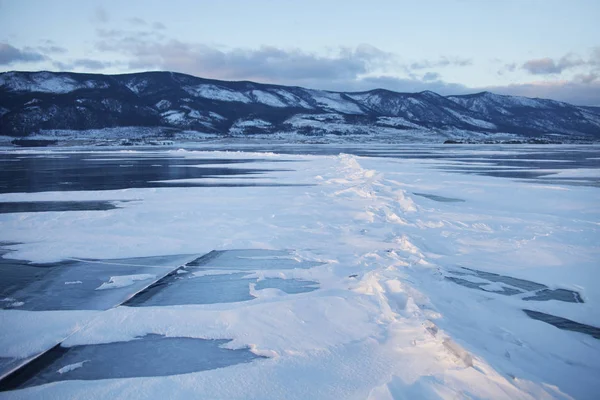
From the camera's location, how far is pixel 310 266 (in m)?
6.48

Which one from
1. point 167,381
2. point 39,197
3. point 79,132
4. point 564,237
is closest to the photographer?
point 167,381

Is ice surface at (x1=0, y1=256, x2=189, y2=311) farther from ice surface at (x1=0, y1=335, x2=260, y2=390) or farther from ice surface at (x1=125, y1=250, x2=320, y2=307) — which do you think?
ice surface at (x1=0, y1=335, x2=260, y2=390)

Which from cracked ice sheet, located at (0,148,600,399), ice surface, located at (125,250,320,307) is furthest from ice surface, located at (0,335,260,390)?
ice surface, located at (125,250,320,307)

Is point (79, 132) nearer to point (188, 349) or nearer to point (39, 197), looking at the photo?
point (39, 197)

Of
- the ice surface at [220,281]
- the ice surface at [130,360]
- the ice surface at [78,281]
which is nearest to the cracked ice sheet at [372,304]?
the ice surface at [130,360]

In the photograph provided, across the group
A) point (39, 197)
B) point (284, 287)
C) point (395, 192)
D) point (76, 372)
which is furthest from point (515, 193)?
point (39, 197)

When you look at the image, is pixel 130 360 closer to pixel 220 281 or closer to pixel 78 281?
pixel 220 281

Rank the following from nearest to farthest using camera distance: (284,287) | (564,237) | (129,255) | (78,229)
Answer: (284,287)
(129,255)
(564,237)
(78,229)

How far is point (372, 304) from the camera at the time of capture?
4.82 meters

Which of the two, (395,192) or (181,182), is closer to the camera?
(395,192)

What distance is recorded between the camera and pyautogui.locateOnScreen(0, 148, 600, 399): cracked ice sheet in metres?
3.27

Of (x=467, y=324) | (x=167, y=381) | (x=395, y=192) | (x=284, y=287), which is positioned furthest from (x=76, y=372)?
(x=395, y=192)

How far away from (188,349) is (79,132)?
152133 mm

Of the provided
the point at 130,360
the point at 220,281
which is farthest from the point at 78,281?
the point at 130,360
